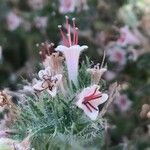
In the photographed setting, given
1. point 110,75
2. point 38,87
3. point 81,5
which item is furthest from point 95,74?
point 110,75

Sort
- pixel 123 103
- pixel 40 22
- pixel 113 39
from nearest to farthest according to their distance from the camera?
pixel 123 103, pixel 113 39, pixel 40 22

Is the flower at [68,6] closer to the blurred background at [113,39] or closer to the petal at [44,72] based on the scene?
the blurred background at [113,39]

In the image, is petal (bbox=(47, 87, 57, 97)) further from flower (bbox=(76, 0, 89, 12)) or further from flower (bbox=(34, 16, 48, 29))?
flower (bbox=(34, 16, 48, 29))

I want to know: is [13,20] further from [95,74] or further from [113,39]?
[95,74]

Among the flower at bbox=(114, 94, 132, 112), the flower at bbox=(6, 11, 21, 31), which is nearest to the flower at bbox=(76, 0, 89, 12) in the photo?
the flower at bbox=(114, 94, 132, 112)

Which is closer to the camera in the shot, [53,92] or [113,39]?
[53,92]

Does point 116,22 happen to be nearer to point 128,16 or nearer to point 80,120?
point 128,16

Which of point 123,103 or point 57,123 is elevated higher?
point 57,123
